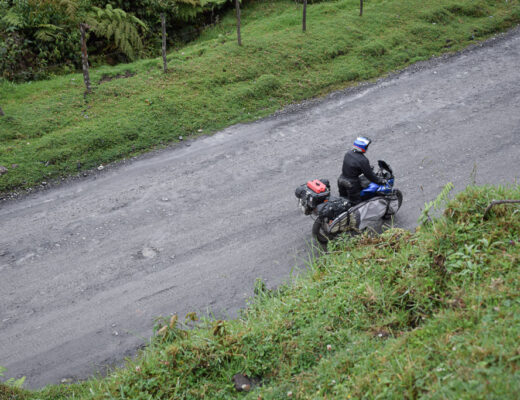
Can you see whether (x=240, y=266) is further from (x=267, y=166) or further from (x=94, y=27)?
(x=94, y=27)

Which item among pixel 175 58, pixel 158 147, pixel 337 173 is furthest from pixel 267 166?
pixel 175 58

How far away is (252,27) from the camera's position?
1720 cm

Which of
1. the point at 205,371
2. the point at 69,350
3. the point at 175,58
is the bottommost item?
the point at 69,350

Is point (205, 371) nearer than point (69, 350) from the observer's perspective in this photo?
Yes

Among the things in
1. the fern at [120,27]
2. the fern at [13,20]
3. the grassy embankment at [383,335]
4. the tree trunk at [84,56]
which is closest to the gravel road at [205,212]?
the grassy embankment at [383,335]

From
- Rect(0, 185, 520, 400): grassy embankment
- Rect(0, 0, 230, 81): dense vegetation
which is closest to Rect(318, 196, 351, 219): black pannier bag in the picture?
Rect(0, 185, 520, 400): grassy embankment

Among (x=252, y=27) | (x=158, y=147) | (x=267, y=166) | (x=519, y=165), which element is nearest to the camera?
(x=519, y=165)

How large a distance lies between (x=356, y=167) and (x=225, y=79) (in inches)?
300

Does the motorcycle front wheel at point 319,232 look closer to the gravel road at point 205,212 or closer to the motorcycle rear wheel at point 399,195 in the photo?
the gravel road at point 205,212

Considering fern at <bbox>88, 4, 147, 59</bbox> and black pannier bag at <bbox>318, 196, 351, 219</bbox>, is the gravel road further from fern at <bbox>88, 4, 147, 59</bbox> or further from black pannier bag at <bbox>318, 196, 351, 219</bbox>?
fern at <bbox>88, 4, 147, 59</bbox>

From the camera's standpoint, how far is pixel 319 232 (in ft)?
25.9

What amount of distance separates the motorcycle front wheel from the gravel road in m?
0.41

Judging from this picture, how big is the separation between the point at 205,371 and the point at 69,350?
2.87m

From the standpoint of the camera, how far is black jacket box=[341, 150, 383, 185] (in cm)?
757
